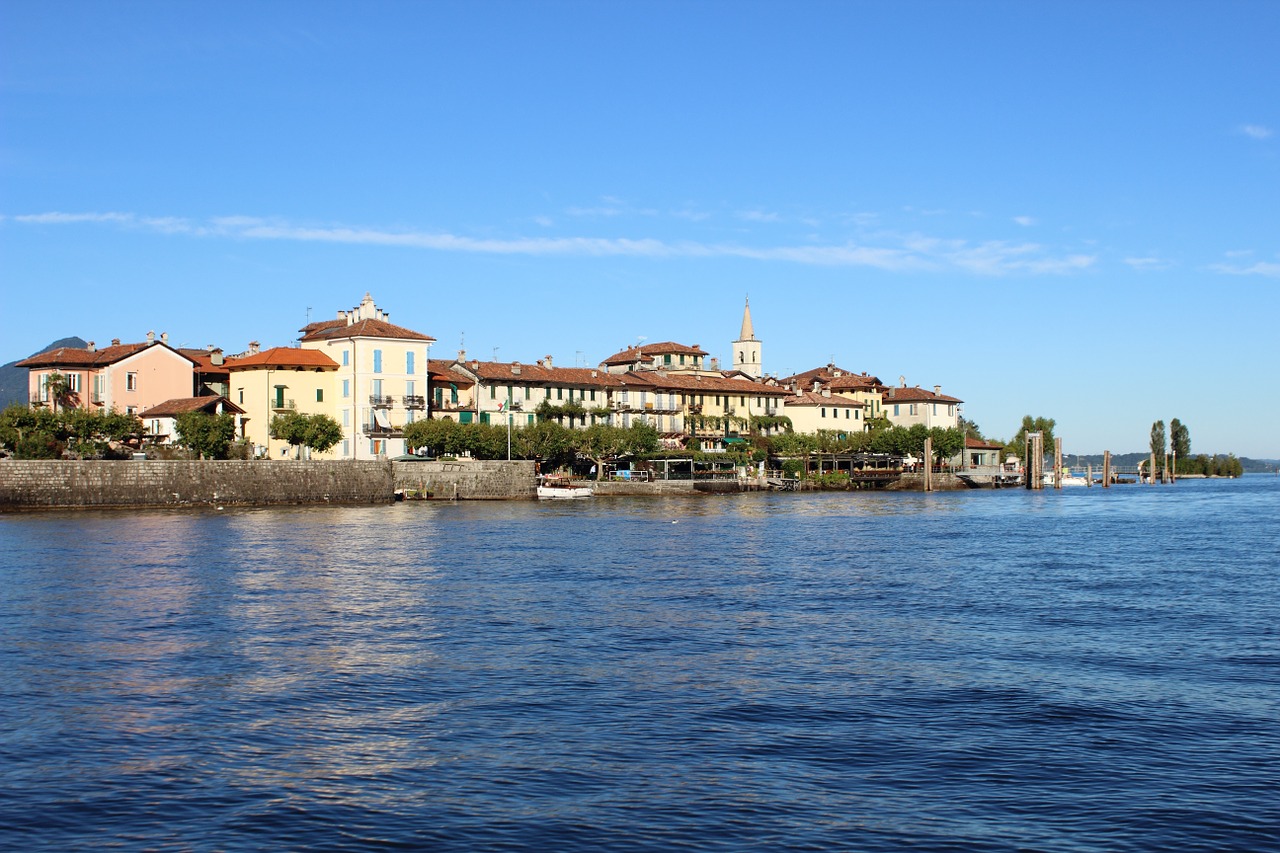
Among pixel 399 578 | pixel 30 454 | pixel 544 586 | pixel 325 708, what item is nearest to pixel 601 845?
pixel 325 708

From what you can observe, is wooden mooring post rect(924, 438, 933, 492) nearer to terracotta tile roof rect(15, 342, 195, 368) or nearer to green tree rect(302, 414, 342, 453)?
green tree rect(302, 414, 342, 453)

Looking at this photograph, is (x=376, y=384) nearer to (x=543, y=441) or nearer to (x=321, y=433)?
(x=321, y=433)

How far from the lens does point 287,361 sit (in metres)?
94.5

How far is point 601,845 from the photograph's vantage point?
1360 cm

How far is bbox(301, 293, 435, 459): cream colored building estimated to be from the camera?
9581cm

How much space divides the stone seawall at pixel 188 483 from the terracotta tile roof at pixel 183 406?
11619 millimetres

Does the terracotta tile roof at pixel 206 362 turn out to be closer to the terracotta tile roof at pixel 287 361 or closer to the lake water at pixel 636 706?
the terracotta tile roof at pixel 287 361

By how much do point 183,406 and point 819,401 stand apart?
6998cm

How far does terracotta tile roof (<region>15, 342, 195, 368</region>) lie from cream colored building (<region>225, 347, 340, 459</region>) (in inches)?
195

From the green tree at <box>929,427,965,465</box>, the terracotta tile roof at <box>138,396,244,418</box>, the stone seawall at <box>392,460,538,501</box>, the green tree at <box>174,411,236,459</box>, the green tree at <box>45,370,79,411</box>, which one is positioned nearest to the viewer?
the green tree at <box>174,411,236,459</box>

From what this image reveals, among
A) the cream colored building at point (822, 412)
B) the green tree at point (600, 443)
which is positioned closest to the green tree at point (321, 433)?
the green tree at point (600, 443)

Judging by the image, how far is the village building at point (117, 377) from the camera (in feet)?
301

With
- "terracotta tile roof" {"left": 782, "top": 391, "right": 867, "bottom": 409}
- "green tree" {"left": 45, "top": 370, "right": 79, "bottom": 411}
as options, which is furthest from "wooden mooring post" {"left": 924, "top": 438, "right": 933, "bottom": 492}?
"green tree" {"left": 45, "top": 370, "right": 79, "bottom": 411}

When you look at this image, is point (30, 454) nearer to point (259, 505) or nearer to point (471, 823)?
point (259, 505)
